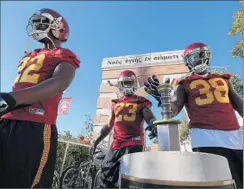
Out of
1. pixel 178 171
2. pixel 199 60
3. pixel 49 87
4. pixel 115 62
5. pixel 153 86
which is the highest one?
pixel 115 62

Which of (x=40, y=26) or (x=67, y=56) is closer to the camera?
(x=67, y=56)

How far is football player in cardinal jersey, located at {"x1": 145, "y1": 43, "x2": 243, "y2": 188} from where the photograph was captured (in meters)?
2.24

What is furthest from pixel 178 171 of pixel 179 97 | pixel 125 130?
pixel 125 130

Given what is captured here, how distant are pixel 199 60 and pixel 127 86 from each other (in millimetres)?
1471

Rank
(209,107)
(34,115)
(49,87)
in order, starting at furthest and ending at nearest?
(209,107) < (34,115) < (49,87)

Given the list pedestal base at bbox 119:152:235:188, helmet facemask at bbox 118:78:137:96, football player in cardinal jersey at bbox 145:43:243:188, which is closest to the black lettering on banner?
helmet facemask at bbox 118:78:137:96

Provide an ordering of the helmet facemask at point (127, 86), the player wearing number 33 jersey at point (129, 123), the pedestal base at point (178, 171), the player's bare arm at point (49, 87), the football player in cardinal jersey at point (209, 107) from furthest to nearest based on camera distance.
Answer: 1. the helmet facemask at point (127, 86)
2. the player wearing number 33 jersey at point (129, 123)
3. the football player in cardinal jersey at point (209, 107)
4. the player's bare arm at point (49, 87)
5. the pedestal base at point (178, 171)

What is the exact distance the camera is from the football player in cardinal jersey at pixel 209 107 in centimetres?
224

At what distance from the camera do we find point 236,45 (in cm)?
782

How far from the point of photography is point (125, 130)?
351cm

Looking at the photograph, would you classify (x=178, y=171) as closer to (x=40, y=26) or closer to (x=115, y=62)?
(x=40, y=26)

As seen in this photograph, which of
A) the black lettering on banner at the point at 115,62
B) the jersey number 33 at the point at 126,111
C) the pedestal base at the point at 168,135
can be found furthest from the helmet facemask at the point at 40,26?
the black lettering on banner at the point at 115,62

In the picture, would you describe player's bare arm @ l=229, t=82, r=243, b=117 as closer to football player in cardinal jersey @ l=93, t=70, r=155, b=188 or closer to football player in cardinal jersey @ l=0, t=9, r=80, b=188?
football player in cardinal jersey @ l=93, t=70, r=155, b=188

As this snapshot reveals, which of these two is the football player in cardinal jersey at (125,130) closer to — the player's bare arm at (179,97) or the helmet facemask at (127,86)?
the helmet facemask at (127,86)
